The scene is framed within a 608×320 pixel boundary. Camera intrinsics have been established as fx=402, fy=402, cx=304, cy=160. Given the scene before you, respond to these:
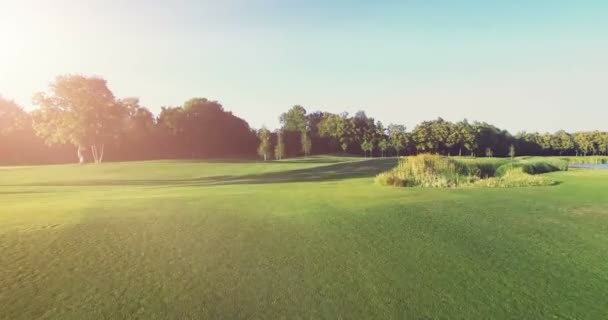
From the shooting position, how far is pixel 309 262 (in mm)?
5738

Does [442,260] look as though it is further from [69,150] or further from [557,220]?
[69,150]

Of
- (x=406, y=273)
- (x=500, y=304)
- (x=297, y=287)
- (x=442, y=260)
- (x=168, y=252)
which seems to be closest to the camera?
(x=500, y=304)

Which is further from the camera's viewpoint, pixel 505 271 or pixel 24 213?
pixel 24 213

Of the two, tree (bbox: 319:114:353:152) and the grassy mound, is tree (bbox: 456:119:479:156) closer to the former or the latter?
tree (bbox: 319:114:353:152)

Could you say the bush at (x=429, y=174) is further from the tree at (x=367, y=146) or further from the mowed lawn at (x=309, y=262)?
the tree at (x=367, y=146)

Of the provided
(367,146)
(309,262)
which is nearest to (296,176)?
(309,262)

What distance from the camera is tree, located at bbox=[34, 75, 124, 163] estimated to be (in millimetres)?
43703

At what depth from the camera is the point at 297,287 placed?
193 inches

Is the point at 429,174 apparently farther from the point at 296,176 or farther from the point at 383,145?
the point at 383,145

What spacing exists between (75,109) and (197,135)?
35.1 m

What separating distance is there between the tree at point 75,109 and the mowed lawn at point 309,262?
39.1 meters

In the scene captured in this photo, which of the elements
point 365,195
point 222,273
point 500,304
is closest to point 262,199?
point 365,195

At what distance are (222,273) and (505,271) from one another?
3764 millimetres

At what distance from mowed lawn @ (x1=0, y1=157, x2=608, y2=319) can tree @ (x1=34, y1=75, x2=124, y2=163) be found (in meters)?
39.1
